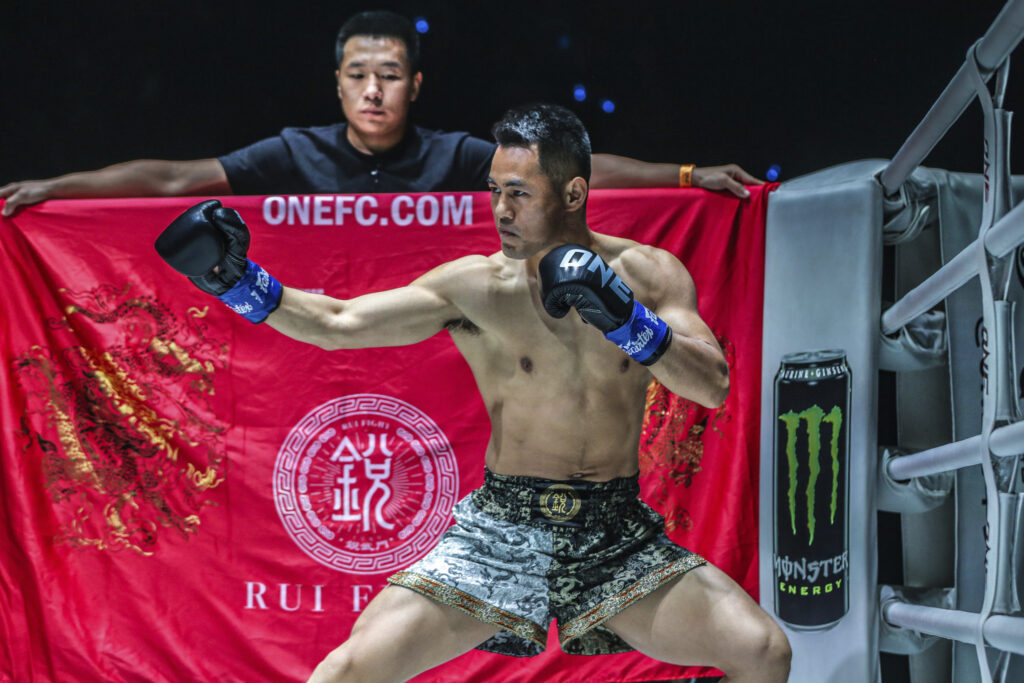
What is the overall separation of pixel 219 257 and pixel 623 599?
1.17 meters

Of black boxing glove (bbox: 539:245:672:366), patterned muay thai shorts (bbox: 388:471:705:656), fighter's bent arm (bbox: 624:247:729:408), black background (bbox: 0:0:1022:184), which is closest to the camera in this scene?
black boxing glove (bbox: 539:245:672:366)

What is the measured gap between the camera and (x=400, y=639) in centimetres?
220

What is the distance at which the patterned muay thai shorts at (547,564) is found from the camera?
2.30 metres

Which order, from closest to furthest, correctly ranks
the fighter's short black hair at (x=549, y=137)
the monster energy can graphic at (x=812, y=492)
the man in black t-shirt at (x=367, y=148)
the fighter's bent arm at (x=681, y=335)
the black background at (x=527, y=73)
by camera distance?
the fighter's bent arm at (x=681, y=335), the fighter's short black hair at (x=549, y=137), the monster energy can graphic at (x=812, y=492), the man in black t-shirt at (x=367, y=148), the black background at (x=527, y=73)

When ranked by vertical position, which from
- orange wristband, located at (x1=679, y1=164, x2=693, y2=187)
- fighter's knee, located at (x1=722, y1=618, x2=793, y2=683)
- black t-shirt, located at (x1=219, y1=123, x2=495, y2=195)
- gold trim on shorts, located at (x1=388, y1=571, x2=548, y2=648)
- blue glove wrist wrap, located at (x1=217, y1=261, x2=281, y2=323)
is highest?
black t-shirt, located at (x1=219, y1=123, x2=495, y2=195)

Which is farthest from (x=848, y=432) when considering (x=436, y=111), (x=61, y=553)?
(x=61, y=553)

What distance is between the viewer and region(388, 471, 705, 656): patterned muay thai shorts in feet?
7.54

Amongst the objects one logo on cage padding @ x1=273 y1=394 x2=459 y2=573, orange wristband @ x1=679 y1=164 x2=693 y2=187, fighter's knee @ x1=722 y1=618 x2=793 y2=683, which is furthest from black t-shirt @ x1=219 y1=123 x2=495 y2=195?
fighter's knee @ x1=722 y1=618 x2=793 y2=683

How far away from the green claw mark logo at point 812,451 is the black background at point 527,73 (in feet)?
3.29

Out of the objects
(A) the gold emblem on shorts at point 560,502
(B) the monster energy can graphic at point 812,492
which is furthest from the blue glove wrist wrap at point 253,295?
(B) the monster energy can graphic at point 812,492

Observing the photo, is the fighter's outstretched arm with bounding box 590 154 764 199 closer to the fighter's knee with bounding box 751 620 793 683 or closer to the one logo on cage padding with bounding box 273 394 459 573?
the one logo on cage padding with bounding box 273 394 459 573

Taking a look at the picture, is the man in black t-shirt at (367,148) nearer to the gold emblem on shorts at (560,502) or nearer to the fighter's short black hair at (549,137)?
the fighter's short black hair at (549,137)

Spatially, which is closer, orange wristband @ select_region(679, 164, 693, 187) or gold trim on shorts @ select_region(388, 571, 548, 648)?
gold trim on shorts @ select_region(388, 571, 548, 648)

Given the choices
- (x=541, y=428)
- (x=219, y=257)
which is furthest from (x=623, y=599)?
(x=219, y=257)
